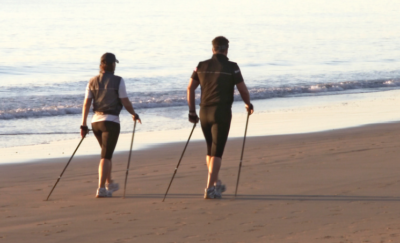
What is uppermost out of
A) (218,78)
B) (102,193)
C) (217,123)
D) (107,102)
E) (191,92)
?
(218,78)

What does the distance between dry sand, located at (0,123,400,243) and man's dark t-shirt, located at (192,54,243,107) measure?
1.09m

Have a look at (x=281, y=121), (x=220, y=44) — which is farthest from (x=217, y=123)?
(x=281, y=121)

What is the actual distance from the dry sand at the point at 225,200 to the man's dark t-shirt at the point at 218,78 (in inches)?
42.7

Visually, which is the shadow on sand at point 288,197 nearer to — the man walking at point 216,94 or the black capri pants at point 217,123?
the man walking at point 216,94

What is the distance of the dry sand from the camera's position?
547cm

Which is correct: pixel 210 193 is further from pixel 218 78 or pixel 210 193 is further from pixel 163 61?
pixel 163 61

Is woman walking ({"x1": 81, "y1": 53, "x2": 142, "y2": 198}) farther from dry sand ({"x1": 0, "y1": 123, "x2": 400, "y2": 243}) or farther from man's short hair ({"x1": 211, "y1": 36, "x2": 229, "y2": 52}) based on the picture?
man's short hair ({"x1": 211, "y1": 36, "x2": 229, "y2": 52})

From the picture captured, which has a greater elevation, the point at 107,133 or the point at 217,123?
the point at 217,123

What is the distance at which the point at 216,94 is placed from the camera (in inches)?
263

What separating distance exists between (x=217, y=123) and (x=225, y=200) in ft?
2.71

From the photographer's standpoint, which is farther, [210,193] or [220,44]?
[210,193]

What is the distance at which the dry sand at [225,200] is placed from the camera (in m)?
5.47

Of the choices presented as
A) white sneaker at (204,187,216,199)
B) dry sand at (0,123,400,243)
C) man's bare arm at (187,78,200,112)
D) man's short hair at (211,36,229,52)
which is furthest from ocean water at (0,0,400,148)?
man's short hair at (211,36,229,52)

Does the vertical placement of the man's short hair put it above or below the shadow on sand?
above
